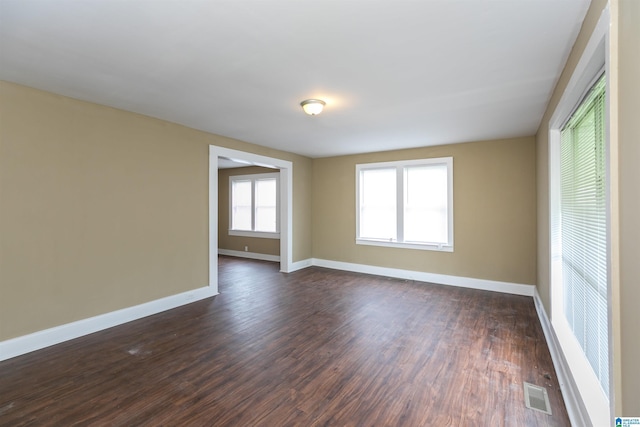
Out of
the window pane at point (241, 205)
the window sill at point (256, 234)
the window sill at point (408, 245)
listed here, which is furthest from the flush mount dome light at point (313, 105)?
the window pane at point (241, 205)

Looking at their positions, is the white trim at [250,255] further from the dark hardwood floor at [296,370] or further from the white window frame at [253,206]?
the dark hardwood floor at [296,370]

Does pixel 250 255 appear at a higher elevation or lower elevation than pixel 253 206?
lower

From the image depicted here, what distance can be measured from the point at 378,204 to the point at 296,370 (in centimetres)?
412

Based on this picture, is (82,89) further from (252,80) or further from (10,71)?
(252,80)

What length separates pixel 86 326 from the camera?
3246 mm

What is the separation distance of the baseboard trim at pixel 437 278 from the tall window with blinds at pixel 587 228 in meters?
1.92

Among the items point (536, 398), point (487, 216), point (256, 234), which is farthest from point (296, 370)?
point (256, 234)

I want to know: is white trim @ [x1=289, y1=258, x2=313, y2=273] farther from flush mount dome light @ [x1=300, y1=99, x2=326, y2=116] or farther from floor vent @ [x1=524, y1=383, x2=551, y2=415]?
floor vent @ [x1=524, y1=383, x2=551, y2=415]

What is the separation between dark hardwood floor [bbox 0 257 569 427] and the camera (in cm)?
200

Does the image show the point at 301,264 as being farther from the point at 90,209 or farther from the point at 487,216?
the point at 90,209

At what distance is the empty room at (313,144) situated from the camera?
5.81 feet
